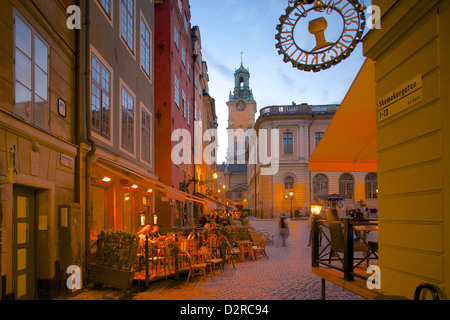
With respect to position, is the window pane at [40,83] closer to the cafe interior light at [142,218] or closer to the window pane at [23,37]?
the window pane at [23,37]

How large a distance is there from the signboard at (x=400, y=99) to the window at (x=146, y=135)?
1152cm

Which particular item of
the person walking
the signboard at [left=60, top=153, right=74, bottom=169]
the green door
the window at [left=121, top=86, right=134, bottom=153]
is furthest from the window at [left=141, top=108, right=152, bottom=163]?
the green door

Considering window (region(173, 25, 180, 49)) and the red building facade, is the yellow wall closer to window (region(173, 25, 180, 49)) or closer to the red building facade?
the red building facade

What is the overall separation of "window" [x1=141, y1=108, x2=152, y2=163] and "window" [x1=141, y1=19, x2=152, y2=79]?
189 cm

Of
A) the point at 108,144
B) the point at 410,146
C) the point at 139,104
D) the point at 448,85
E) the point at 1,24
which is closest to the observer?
the point at 448,85

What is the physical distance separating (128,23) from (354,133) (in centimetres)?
964

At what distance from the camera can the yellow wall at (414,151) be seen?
3.08 metres

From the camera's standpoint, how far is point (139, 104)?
1399cm

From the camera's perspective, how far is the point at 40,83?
6641mm

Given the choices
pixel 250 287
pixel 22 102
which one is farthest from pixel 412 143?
pixel 22 102

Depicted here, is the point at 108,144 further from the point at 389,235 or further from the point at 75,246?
the point at 389,235

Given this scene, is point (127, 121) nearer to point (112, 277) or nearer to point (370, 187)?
point (112, 277)
